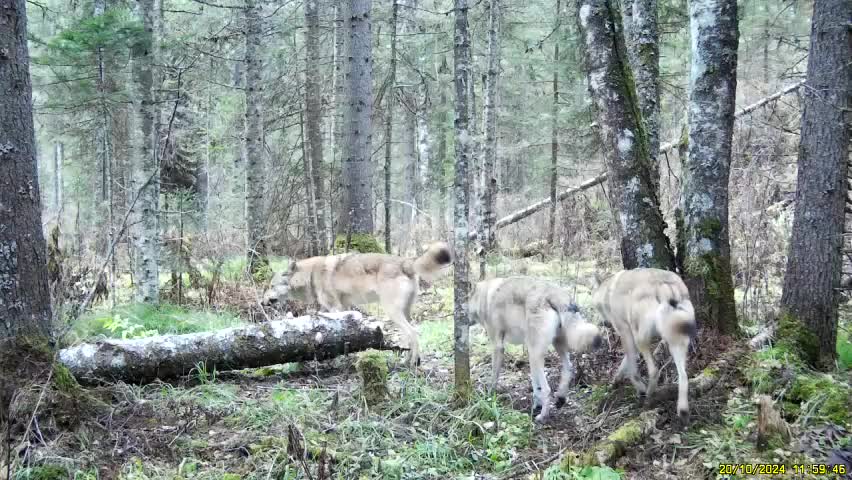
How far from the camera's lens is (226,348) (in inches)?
273

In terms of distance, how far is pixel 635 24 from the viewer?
27.3ft

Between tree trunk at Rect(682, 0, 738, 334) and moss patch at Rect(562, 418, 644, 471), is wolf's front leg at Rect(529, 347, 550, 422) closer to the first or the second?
moss patch at Rect(562, 418, 644, 471)

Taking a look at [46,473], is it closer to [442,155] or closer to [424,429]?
[424,429]

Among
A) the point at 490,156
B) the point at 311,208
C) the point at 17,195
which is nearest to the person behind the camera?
the point at 17,195

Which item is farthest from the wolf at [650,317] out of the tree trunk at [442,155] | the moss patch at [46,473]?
the tree trunk at [442,155]

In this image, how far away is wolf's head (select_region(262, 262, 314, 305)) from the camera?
9.59 meters

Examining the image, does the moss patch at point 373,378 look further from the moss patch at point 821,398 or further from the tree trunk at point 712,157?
the moss patch at point 821,398

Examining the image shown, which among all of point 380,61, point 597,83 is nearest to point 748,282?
point 597,83

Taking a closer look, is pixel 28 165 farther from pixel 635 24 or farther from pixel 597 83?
Result: pixel 635 24

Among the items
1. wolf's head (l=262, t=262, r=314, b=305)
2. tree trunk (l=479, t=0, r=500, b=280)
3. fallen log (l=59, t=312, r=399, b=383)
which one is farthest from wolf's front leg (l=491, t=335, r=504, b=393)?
tree trunk (l=479, t=0, r=500, b=280)

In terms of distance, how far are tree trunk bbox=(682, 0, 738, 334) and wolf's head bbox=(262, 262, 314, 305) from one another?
556 centimetres

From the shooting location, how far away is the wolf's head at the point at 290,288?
9.59 metres
